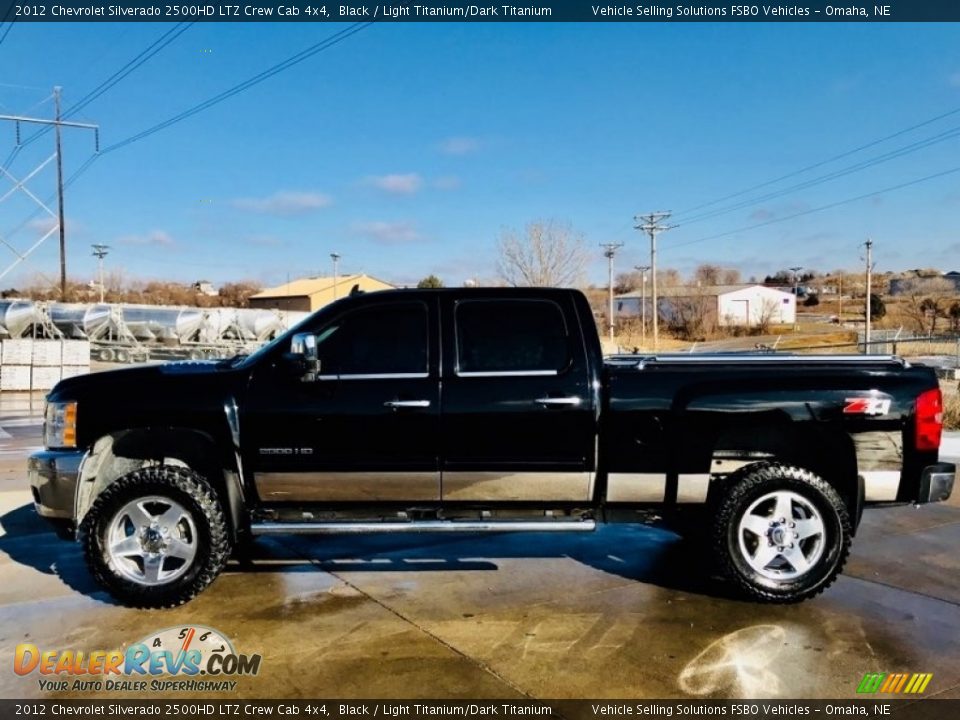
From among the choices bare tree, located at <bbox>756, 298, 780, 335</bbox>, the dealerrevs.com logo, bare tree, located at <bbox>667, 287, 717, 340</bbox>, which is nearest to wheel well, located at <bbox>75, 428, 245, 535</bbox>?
the dealerrevs.com logo

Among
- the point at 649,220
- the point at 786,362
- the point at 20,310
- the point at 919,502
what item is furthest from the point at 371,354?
the point at 649,220

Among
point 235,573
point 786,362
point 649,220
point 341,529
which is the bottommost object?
point 235,573

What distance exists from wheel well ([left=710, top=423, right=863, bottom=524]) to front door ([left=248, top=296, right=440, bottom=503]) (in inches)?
72.9

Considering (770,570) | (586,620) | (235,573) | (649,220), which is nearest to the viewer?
(586,620)

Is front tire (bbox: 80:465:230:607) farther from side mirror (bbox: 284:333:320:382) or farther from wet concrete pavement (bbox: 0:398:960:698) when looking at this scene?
side mirror (bbox: 284:333:320:382)

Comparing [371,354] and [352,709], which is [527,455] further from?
[352,709]

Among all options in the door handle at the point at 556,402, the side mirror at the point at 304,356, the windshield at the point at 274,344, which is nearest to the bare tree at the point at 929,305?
the door handle at the point at 556,402

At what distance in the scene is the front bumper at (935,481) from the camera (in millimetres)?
4828

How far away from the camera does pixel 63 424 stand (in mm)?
4941

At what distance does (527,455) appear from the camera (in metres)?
4.92

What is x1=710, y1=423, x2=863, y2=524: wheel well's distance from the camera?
16.2ft

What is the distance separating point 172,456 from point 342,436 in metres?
1.14

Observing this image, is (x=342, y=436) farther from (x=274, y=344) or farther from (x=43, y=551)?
(x=43, y=551)

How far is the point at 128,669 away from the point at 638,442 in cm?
314
